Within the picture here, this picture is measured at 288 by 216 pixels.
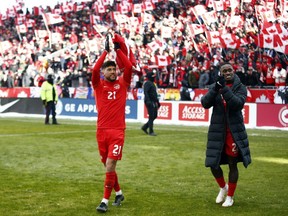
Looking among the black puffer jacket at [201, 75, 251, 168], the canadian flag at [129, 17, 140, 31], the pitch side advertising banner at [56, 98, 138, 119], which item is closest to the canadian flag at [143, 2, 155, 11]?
the canadian flag at [129, 17, 140, 31]

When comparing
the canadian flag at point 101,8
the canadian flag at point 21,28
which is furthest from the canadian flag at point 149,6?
the canadian flag at point 21,28

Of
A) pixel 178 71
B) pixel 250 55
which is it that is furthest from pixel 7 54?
pixel 250 55

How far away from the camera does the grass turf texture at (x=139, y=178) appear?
8.55m

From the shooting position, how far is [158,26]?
37.2 m

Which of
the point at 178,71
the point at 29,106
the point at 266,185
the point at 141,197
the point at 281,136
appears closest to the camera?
the point at 141,197

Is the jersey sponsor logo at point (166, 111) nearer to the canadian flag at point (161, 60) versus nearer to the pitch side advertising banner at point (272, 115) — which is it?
the canadian flag at point (161, 60)

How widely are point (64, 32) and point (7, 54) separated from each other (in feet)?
16.4

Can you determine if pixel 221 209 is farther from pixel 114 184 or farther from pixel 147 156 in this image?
pixel 147 156

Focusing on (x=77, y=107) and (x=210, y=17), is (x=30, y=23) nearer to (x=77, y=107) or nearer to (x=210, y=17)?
(x=77, y=107)

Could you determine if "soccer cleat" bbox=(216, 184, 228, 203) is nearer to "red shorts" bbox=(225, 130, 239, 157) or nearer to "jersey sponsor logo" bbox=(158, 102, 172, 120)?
"red shorts" bbox=(225, 130, 239, 157)

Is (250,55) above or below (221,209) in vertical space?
above

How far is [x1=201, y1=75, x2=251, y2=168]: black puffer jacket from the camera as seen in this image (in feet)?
27.6

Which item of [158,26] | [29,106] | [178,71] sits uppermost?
[158,26]

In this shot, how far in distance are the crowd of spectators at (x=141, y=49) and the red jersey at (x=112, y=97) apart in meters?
18.3
